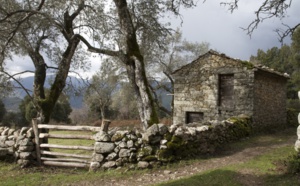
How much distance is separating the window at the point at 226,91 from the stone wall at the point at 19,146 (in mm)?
10622

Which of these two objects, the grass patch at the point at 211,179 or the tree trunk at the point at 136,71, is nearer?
the grass patch at the point at 211,179

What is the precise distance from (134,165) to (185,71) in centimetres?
1074

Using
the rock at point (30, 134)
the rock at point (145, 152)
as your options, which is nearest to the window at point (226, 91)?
the rock at point (145, 152)

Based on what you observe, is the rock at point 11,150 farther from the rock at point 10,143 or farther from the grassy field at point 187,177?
the grassy field at point 187,177

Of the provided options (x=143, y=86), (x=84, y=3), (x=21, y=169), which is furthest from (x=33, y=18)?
(x=21, y=169)

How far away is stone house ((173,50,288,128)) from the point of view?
53.1 feet

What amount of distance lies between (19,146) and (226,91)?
1126 centimetres

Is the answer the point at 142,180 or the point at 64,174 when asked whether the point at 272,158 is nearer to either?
the point at 142,180

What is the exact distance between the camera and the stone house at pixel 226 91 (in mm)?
16188

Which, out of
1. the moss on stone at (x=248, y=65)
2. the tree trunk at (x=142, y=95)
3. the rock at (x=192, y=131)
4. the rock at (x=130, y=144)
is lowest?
the rock at (x=130, y=144)

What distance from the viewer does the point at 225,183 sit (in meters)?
7.04

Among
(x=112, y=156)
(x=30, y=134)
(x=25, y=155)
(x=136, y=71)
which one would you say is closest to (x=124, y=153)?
(x=112, y=156)

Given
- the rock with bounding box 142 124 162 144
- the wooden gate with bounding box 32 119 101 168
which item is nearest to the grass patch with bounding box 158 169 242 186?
the rock with bounding box 142 124 162 144

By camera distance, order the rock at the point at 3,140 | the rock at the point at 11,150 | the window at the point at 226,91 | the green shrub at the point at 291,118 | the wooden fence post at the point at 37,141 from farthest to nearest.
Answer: the green shrub at the point at 291,118 → the window at the point at 226,91 → the rock at the point at 3,140 → the rock at the point at 11,150 → the wooden fence post at the point at 37,141
